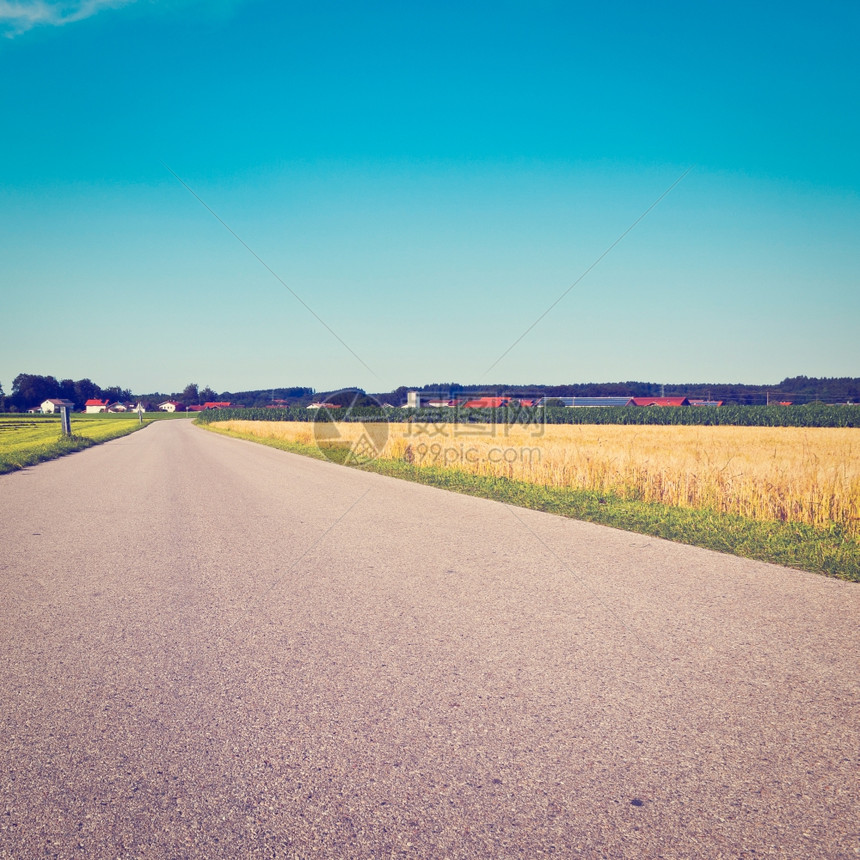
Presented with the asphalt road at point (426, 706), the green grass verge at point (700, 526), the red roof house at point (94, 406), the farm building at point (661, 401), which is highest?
the red roof house at point (94, 406)

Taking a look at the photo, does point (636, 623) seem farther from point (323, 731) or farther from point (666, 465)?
point (666, 465)

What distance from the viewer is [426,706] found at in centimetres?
336

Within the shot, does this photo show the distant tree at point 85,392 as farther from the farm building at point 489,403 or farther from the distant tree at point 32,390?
the farm building at point 489,403

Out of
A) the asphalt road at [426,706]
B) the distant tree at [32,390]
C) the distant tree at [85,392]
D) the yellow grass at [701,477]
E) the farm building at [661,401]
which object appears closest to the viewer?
the asphalt road at [426,706]

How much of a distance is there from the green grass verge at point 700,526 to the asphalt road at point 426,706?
2.20ft

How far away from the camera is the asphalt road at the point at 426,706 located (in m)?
2.41

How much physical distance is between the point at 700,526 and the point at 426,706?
21.5ft

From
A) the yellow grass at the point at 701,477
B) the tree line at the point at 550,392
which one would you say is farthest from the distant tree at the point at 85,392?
the yellow grass at the point at 701,477

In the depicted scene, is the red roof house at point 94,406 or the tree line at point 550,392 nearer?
the tree line at point 550,392

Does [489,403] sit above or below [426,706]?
above

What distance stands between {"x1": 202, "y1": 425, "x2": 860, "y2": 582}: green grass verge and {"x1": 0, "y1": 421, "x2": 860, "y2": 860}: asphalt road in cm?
67

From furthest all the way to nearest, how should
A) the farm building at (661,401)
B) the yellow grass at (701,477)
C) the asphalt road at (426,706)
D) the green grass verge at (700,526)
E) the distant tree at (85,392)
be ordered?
the distant tree at (85,392) < the farm building at (661,401) < the yellow grass at (701,477) < the green grass verge at (700,526) < the asphalt road at (426,706)

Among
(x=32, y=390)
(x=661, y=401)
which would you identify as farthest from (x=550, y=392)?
(x=32, y=390)

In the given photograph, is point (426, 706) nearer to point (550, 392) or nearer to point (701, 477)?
point (701, 477)
